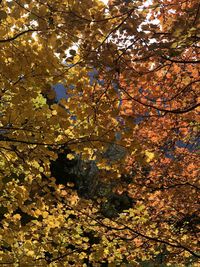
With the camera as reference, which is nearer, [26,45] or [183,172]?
[26,45]

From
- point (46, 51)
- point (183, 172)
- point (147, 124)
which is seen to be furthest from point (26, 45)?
point (183, 172)

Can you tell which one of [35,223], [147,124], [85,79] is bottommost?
[35,223]

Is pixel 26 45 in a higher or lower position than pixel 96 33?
higher

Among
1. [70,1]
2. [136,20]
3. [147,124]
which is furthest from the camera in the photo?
[147,124]

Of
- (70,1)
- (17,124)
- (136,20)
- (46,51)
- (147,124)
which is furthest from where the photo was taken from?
(147,124)

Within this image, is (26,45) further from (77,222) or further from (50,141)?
(77,222)

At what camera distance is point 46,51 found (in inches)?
195

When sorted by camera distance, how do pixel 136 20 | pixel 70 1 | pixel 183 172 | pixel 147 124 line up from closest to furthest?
pixel 136 20
pixel 70 1
pixel 147 124
pixel 183 172

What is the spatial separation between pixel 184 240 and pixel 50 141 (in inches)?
165

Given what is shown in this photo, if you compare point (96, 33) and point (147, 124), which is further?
point (147, 124)

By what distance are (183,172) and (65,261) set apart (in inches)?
146

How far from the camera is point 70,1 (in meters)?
4.35

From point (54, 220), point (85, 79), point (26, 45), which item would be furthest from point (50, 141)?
point (54, 220)

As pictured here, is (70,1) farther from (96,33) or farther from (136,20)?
(136,20)
